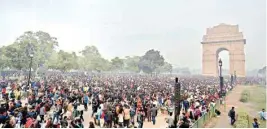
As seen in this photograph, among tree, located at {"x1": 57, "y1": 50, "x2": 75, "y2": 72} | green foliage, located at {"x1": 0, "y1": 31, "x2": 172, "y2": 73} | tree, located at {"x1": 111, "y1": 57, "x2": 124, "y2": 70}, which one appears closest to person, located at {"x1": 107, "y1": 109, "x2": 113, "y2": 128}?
green foliage, located at {"x1": 0, "y1": 31, "x2": 172, "y2": 73}

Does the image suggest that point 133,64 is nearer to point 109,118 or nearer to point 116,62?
point 116,62

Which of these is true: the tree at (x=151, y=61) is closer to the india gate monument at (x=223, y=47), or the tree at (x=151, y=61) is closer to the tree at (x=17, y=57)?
the india gate monument at (x=223, y=47)

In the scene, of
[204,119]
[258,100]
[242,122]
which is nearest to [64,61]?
[258,100]

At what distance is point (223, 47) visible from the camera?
175ft

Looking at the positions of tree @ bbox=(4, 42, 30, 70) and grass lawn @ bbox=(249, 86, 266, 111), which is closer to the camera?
grass lawn @ bbox=(249, 86, 266, 111)

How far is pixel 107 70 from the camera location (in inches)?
1976

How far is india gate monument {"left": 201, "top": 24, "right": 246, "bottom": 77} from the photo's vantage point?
51.1 metres

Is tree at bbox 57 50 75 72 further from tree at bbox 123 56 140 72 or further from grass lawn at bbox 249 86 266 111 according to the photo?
grass lawn at bbox 249 86 266 111

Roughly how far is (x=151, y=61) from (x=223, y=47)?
1543cm

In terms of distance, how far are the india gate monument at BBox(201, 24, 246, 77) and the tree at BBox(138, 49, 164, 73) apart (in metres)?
10.3


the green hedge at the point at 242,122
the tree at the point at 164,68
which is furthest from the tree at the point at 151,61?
the green hedge at the point at 242,122

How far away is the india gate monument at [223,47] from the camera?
168 feet

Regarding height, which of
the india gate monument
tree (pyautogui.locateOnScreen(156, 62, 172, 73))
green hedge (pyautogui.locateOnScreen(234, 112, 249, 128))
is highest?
the india gate monument

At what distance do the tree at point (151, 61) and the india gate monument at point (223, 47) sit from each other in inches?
407
